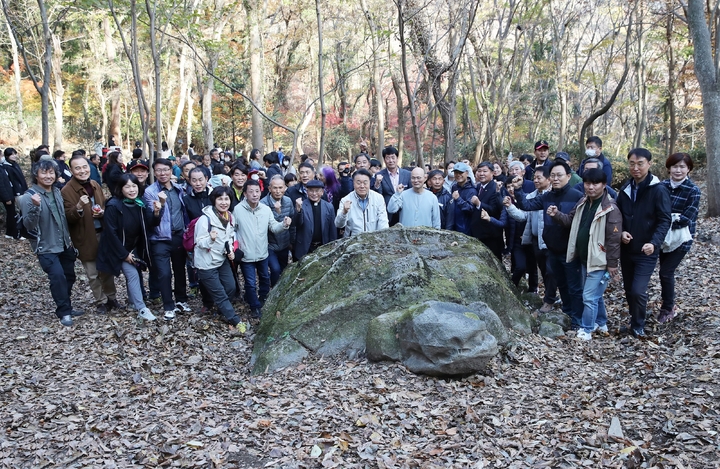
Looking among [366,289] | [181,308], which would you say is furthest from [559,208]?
[181,308]

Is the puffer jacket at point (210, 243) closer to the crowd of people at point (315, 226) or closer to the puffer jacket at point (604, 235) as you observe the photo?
the crowd of people at point (315, 226)

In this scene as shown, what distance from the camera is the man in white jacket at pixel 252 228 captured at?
262 inches

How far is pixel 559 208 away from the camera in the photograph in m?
6.12

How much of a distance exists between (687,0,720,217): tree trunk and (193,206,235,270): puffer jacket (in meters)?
9.11

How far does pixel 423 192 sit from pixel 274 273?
94.5 inches

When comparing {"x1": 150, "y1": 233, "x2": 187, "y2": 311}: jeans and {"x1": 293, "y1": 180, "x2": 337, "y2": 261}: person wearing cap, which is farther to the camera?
{"x1": 293, "y1": 180, "x2": 337, "y2": 261}: person wearing cap

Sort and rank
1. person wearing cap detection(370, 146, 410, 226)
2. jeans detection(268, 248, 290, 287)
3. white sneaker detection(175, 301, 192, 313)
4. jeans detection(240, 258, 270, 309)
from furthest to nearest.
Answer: person wearing cap detection(370, 146, 410, 226)
jeans detection(268, 248, 290, 287)
white sneaker detection(175, 301, 192, 313)
jeans detection(240, 258, 270, 309)

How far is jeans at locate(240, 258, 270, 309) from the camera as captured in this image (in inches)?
268

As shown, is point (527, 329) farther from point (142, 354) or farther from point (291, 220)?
point (142, 354)

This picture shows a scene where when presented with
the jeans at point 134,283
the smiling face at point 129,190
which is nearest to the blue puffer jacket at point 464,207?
the smiling face at point 129,190

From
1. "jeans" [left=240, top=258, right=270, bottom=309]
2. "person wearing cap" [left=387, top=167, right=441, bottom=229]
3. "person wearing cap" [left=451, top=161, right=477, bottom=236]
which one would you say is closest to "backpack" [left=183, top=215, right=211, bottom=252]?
"jeans" [left=240, top=258, right=270, bottom=309]

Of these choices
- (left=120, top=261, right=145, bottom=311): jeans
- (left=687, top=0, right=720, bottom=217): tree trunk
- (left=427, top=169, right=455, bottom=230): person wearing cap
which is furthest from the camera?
(left=687, top=0, right=720, bottom=217): tree trunk

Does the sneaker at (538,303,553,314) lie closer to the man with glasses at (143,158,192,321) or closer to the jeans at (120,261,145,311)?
the man with glasses at (143,158,192,321)

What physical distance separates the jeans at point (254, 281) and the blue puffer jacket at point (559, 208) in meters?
3.62
